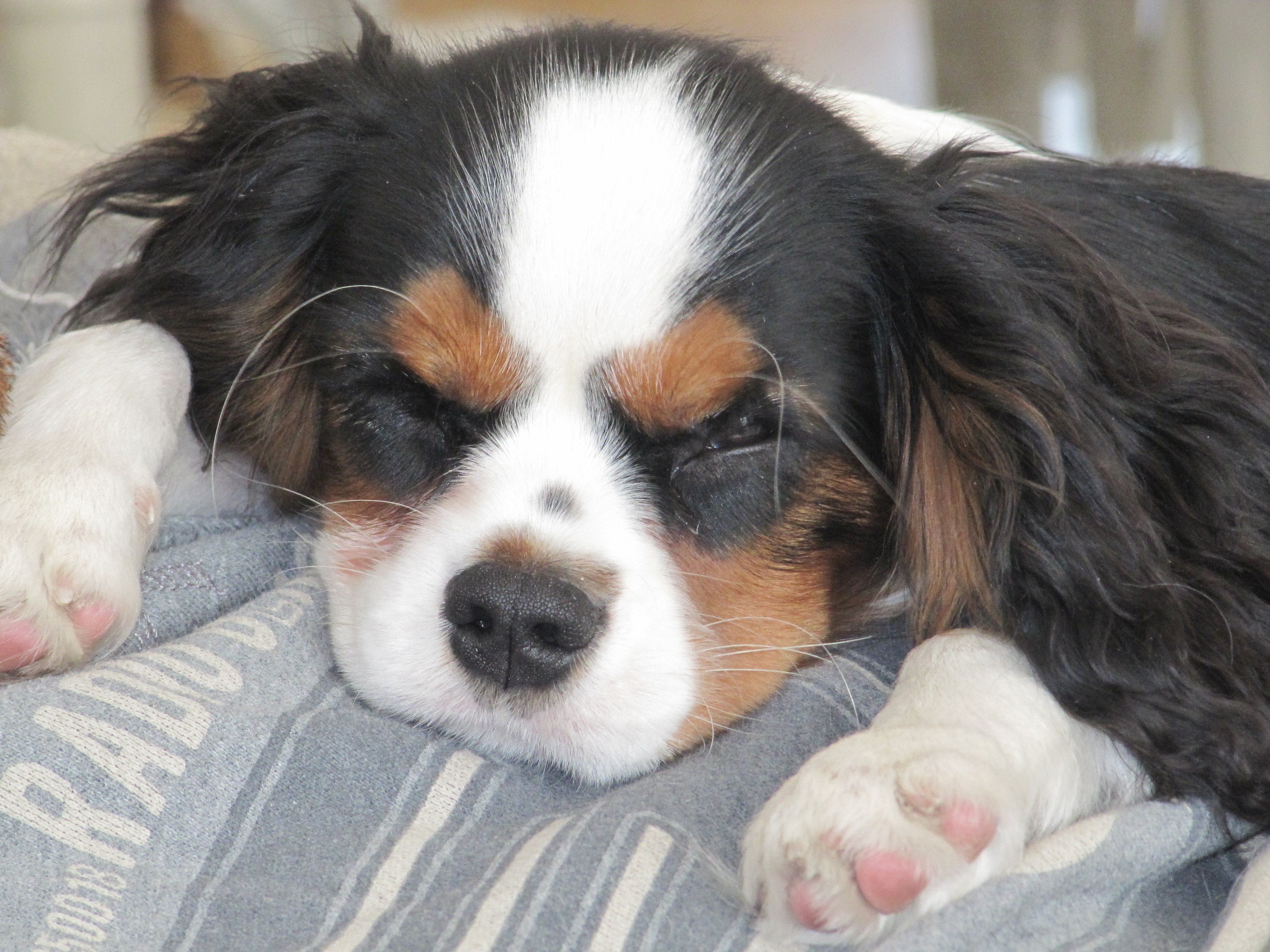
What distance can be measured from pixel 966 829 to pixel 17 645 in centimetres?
87

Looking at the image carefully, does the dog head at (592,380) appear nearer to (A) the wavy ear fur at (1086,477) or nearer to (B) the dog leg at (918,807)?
(A) the wavy ear fur at (1086,477)

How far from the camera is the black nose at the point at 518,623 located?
133 centimetres

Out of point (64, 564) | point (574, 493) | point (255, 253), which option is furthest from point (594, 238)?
point (64, 564)

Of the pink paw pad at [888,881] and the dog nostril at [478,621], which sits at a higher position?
the dog nostril at [478,621]

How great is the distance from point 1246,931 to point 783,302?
733 mm

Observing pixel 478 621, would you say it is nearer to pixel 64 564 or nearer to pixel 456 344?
pixel 456 344

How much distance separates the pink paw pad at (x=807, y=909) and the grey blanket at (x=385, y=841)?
42mm

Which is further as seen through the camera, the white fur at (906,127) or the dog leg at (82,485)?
the white fur at (906,127)

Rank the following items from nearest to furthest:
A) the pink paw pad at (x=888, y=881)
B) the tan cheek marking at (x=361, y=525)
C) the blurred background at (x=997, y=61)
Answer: the pink paw pad at (x=888, y=881)
the tan cheek marking at (x=361, y=525)
the blurred background at (x=997, y=61)

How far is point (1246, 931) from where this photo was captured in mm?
1182

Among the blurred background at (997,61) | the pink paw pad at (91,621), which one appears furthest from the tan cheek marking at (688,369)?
the blurred background at (997,61)

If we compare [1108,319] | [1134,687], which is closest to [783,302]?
[1108,319]

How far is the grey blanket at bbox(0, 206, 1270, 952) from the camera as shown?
1112 millimetres

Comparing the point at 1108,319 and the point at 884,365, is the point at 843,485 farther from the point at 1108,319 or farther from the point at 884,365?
the point at 1108,319
